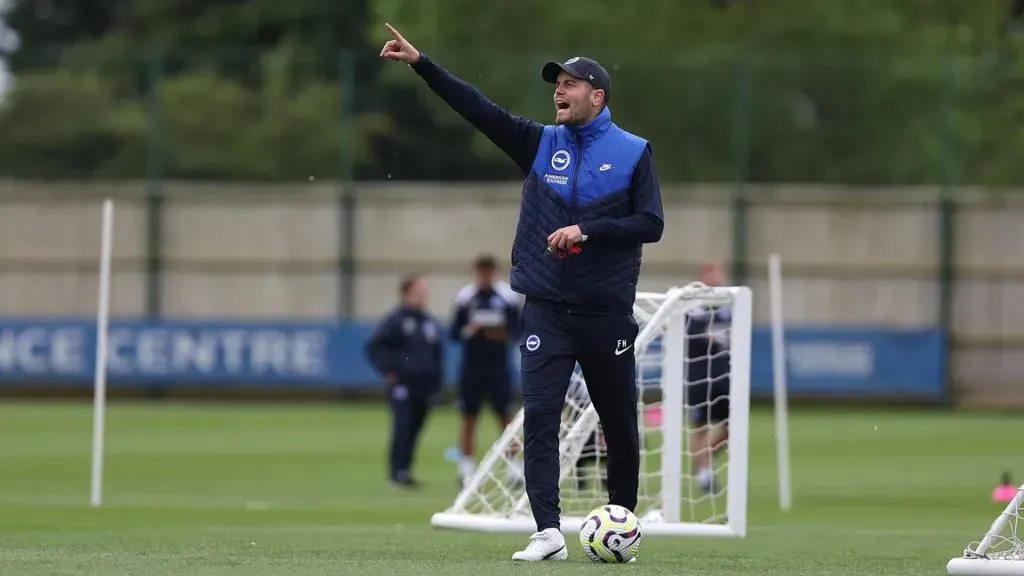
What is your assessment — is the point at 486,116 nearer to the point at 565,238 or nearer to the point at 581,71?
the point at 581,71

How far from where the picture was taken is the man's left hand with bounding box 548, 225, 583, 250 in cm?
867

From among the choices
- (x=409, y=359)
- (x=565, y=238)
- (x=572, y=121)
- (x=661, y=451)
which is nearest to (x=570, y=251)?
(x=565, y=238)

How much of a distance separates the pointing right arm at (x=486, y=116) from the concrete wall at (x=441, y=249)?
2086 cm

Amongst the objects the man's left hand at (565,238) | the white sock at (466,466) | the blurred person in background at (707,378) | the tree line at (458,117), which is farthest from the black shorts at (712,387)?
Answer: the tree line at (458,117)

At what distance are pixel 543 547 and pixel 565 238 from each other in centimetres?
139

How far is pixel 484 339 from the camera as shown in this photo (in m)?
18.0

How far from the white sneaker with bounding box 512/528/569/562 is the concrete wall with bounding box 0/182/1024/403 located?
21252mm

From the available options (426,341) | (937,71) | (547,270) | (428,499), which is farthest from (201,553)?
(937,71)

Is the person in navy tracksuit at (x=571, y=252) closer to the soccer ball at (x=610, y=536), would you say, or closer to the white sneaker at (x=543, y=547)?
the white sneaker at (x=543, y=547)

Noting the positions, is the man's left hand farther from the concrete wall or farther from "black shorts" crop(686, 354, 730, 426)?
the concrete wall

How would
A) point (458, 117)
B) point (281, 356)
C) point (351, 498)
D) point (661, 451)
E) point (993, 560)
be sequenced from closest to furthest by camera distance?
point (993, 560) → point (661, 451) → point (351, 498) → point (281, 356) → point (458, 117)

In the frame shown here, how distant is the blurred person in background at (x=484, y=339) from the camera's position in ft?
58.2

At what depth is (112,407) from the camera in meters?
28.8

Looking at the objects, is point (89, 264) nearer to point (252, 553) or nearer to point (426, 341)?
point (426, 341)
